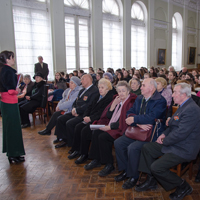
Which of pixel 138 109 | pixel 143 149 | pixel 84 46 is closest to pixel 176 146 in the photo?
pixel 143 149

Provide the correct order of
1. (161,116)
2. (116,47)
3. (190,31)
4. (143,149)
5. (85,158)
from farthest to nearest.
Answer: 1. (190,31)
2. (116,47)
3. (85,158)
4. (161,116)
5. (143,149)

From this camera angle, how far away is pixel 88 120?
12.9ft

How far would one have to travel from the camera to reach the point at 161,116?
3145 mm

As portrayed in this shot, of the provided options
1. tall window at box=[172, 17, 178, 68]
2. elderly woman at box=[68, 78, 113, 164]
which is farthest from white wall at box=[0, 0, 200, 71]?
elderly woman at box=[68, 78, 113, 164]

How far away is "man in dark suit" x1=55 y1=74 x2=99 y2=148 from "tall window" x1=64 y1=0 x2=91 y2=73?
24.4ft

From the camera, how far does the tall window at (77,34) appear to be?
11.3m

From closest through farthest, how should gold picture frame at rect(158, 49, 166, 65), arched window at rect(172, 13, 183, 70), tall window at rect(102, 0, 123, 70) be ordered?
tall window at rect(102, 0, 123, 70), gold picture frame at rect(158, 49, 166, 65), arched window at rect(172, 13, 183, 70)

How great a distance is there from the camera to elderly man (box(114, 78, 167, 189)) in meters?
3.00

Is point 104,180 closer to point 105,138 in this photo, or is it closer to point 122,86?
point 105,138

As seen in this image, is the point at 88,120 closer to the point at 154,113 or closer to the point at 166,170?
the point at 154,113

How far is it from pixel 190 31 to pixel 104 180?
20.5m

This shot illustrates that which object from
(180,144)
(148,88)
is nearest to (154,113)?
(148,88)

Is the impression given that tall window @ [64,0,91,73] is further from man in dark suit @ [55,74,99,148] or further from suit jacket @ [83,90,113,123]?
suit jacket @ [83,90,113,123]

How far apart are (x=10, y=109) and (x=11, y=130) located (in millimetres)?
388
